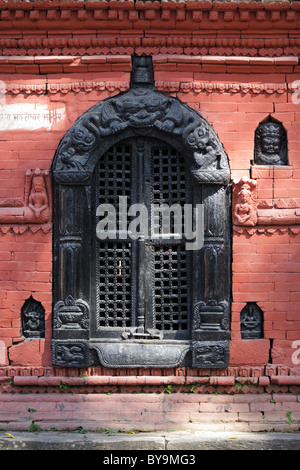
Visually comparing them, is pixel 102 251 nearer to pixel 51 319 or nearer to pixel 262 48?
pixel 51 319

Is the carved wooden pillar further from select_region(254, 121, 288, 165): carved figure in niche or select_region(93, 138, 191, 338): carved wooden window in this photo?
select_region(254, 121, 288, 165): carved figure in niche

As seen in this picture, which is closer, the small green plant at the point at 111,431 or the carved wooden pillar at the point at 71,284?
the small green plant at the point at 111,431

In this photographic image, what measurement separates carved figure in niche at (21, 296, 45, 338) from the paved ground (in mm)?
1025

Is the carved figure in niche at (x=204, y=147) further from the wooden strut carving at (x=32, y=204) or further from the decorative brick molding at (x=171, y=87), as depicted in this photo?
the wooden strut carving at (x=32, y=204)

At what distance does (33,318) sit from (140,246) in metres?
1.37

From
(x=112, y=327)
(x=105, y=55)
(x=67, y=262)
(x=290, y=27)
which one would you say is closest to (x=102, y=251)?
(x=67, y=262)

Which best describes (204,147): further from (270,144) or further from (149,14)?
(149,14)

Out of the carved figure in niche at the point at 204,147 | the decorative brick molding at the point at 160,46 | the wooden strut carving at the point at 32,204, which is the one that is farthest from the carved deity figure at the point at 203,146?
the wooden strut carving at the point at 32,204

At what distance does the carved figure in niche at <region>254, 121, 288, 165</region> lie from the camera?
516cm

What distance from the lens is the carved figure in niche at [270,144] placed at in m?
5.16

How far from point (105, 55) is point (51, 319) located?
2833mm

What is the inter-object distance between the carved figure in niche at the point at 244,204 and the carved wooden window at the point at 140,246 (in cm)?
12

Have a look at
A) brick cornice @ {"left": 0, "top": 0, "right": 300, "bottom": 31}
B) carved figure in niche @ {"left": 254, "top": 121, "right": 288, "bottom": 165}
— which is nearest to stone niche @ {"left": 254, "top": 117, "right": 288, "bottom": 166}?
carved figure in niche @ {"left": 254, "top": 121, "right": 288, "bottom": 165}

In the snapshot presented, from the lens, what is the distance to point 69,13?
495 centimetres
